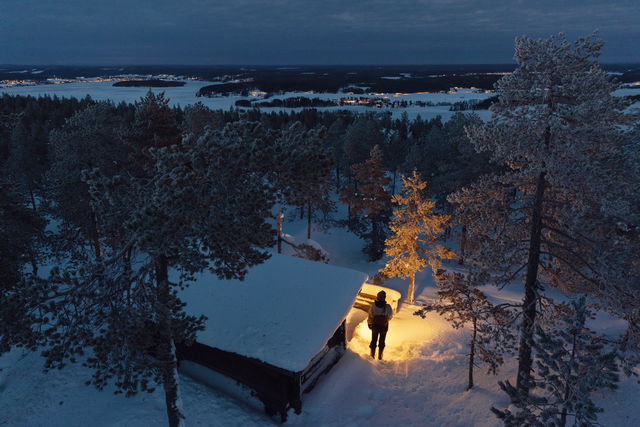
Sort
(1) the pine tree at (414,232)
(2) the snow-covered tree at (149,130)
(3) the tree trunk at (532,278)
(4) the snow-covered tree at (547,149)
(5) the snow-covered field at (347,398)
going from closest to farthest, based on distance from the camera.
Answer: (4) the snow-covered tree at (547,149), (3) the tree trunk at (532,278), (5) the snow-covered field at (347,398), (1) the pine tree at (414,232), (2) the snow-covered tree at (149,130)

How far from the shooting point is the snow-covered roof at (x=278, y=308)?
10898mm

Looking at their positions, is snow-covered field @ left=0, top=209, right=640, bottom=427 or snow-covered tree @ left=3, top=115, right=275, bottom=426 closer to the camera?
snow-covered tree @ left=3, top=115, right=275, bottom=426

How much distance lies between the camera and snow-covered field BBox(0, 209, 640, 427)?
10.3m

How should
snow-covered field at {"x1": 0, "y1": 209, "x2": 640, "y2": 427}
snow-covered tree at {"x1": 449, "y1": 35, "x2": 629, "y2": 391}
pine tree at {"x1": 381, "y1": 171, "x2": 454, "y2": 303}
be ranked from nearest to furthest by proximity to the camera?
snow-covered tree at {"x1": 449, "y1": 35, "x2": 629, "y2": 391}
snow-covered field at {"x1": 0, "y1": 209, "x2": 640, "y2": 427}
pine tree at {"x1": 381, "y1": 171, "x2": 454, "y2": 303}

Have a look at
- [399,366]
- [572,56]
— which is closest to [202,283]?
[399,366]

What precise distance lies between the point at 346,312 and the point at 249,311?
3158mm

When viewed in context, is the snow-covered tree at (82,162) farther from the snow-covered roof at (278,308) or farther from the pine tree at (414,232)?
the pine tree at (414,232)

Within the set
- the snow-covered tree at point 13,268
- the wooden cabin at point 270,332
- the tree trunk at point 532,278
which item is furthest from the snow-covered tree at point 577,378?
the snow-covered tree at point 13,268

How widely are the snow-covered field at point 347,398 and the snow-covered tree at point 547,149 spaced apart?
7.68 feet

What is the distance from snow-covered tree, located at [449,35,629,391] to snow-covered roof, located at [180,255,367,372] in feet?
15.8

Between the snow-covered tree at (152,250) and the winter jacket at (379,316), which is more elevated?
the snow-covered tree at (152,250)

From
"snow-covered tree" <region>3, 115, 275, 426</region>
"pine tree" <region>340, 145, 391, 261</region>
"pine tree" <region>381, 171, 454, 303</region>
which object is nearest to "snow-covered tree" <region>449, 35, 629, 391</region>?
"snow-covered tree" <region>3, 115, 275, 426</region>

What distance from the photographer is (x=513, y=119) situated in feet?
31.6

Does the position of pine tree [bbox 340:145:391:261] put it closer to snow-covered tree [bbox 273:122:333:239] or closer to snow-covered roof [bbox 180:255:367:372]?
snow-covered roof [bbox 180:255:367:372]
